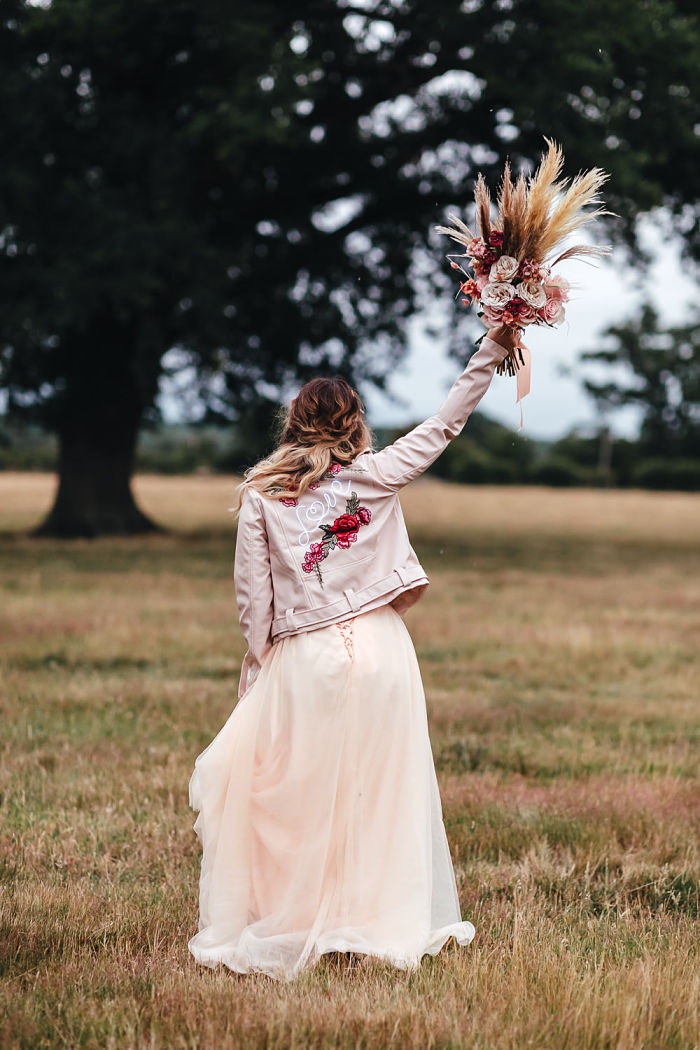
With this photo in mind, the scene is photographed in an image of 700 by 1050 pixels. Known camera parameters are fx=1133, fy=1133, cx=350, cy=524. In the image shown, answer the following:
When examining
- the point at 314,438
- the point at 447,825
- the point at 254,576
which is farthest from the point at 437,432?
the point at 447,825

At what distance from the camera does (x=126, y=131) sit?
1856 cm

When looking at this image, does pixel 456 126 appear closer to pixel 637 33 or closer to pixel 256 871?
pixel 637 33

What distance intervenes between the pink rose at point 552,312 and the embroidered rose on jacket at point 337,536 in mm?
931

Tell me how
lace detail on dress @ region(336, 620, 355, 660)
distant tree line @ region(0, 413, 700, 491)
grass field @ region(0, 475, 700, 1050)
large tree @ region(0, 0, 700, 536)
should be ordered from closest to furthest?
grass field @ region(0, 475, 700, 1050), lace detail on dress @ region(336, 620, 355, 660), large tree @ region(0, 0, 700, 536), distant tree line @ region(0, 413, 700, 491)

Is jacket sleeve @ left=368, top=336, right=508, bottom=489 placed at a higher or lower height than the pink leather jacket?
higher

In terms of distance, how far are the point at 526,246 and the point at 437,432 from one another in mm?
738

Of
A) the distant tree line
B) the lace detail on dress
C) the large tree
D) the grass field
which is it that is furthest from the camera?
the distant tree line

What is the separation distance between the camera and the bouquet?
3.97 metres

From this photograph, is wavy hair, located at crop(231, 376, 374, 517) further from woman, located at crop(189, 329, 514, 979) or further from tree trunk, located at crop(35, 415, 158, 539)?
tree trunk, located at crop(35, 415, 158, 539)

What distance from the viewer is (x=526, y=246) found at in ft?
13.3

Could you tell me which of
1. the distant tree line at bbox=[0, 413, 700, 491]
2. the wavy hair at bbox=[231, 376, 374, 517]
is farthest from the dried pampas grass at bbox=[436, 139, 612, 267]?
the distant tree line at bbox=[0, 413, 700, 491]

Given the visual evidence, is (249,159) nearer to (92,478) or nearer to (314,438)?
(92,478)

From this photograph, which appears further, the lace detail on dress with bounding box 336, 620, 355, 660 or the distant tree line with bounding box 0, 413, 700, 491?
the distant tree line with bounding box 0, 413, 700, 491

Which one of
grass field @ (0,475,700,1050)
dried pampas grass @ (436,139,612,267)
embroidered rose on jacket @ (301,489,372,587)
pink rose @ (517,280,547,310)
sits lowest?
grass field @ (0,475,700,1050)
